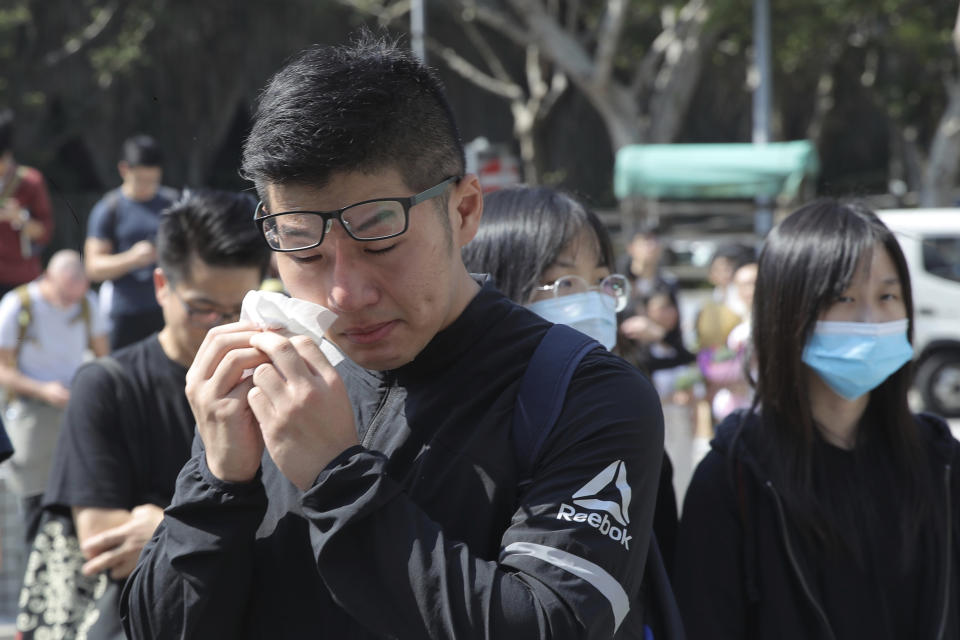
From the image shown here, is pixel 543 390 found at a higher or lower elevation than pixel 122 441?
higher

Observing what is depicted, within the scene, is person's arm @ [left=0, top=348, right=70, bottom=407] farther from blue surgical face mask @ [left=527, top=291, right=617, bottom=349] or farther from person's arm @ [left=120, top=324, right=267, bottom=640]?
person's arm @ [left=120, top=324, right=267, bottom=640]

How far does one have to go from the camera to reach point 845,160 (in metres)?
27.9

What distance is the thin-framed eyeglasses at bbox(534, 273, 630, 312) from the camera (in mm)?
2697

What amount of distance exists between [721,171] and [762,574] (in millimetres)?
14344

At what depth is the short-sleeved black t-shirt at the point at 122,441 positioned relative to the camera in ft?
9.52

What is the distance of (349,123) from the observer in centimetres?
160

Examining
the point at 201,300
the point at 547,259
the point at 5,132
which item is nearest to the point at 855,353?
the point at 547,259

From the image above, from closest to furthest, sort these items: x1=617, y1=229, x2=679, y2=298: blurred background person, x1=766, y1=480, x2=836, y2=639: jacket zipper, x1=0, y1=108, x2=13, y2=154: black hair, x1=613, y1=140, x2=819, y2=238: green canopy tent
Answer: x1=766, y1=480, x2=836, y2=639: jacket zipper < x1=0, y1=108, x2=13, y2=154: black hair < x1=617, y1=229, x2=679, y2=298: blurred background person < x1=613, y1=140, x2=819, y2=238: green canopy tent

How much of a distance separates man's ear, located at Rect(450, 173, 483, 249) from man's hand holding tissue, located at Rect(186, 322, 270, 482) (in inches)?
14.5

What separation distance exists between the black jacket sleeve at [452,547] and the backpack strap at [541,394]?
0.02 metres

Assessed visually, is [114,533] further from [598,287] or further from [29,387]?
[29,387]

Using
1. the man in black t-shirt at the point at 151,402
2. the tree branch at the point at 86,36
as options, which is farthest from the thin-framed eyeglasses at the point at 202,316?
the tree branch at the point at 86,36

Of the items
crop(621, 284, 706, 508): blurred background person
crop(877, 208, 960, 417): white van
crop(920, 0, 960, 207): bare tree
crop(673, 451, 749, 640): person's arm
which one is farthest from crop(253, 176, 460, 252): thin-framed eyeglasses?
crop(920, 0, 960, 207): bare tree

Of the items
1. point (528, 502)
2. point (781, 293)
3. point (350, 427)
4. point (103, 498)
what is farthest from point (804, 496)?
point (103, 498)
